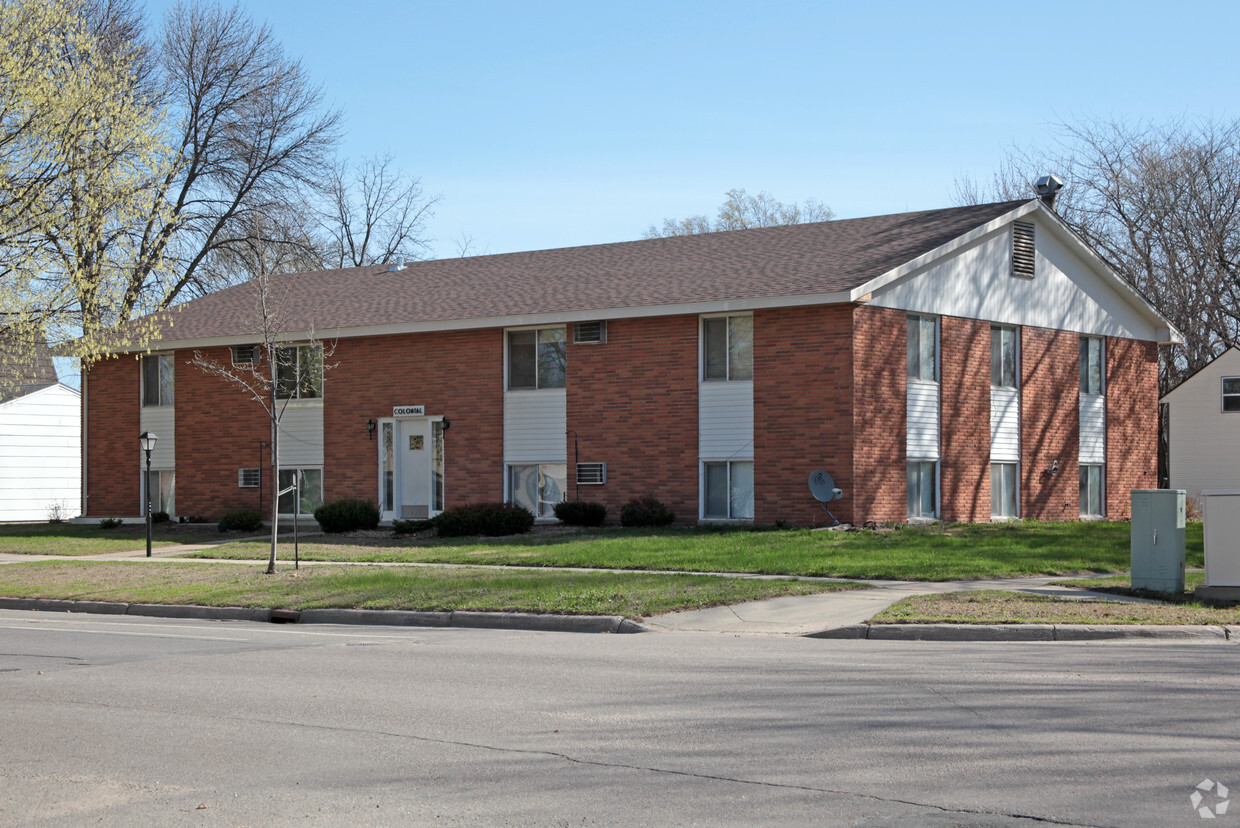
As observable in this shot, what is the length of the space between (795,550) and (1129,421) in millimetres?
16707

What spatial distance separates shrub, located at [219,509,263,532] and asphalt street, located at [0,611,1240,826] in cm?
1653

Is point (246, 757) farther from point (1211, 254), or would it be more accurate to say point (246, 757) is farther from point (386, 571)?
point (1211, 254)

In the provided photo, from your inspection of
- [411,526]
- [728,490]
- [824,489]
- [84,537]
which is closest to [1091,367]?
[824,489]

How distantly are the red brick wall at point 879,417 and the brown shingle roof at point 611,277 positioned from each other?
1.23 m

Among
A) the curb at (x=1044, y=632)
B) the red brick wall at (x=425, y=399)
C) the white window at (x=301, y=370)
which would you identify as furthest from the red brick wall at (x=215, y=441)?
the curb at (x=1044, y=632)

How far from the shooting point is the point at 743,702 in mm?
8969

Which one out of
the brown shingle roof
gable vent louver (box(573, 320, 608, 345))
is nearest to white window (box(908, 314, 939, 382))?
the brown shingle roof

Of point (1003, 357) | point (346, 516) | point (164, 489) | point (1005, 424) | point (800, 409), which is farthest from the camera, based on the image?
point (164, 489)

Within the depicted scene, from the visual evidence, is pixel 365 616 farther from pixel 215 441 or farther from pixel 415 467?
pixel 215 441

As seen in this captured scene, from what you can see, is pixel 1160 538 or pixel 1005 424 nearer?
pixel 1160 538

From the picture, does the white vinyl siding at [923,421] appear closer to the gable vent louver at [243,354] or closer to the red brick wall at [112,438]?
the gable vent louver at [243,354]

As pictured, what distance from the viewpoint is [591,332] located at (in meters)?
26.9

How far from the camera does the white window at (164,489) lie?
32438 millimetres

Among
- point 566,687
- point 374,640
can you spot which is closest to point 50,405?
point 374,640
